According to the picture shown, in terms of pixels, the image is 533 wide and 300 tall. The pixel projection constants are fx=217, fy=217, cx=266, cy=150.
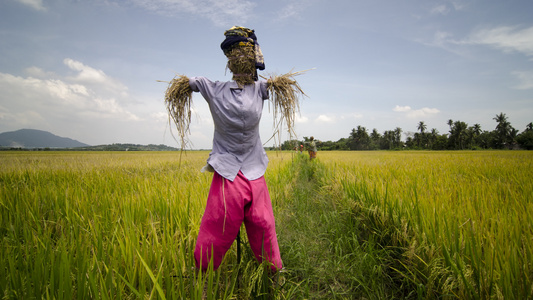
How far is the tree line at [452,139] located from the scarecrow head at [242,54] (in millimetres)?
53650

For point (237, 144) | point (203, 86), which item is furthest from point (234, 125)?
point (203, 86)

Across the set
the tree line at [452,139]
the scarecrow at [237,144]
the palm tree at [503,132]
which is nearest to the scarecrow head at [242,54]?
the scarecrow at [237,144]

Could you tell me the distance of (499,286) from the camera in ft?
3.47

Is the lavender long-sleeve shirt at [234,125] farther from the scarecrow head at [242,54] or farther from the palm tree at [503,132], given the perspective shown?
the palm tree at [503,132]

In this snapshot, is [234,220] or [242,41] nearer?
[234,220]

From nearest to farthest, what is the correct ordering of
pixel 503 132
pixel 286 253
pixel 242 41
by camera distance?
pixel 242 41 → pixel 286 253 → pixel 503 132

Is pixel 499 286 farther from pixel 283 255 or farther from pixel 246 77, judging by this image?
pixel 246 77

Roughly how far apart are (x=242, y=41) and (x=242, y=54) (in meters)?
0.08

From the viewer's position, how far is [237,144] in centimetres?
135

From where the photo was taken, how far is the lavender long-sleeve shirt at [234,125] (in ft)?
4.31

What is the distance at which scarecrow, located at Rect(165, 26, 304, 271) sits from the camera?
4.05ft

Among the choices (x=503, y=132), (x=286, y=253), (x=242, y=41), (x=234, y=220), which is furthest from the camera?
(x=503, y=132)

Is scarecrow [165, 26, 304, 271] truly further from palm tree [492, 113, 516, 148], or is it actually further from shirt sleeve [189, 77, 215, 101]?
palm tree [492, 113, 516, 148]

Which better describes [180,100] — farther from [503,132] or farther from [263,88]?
[503,132]
